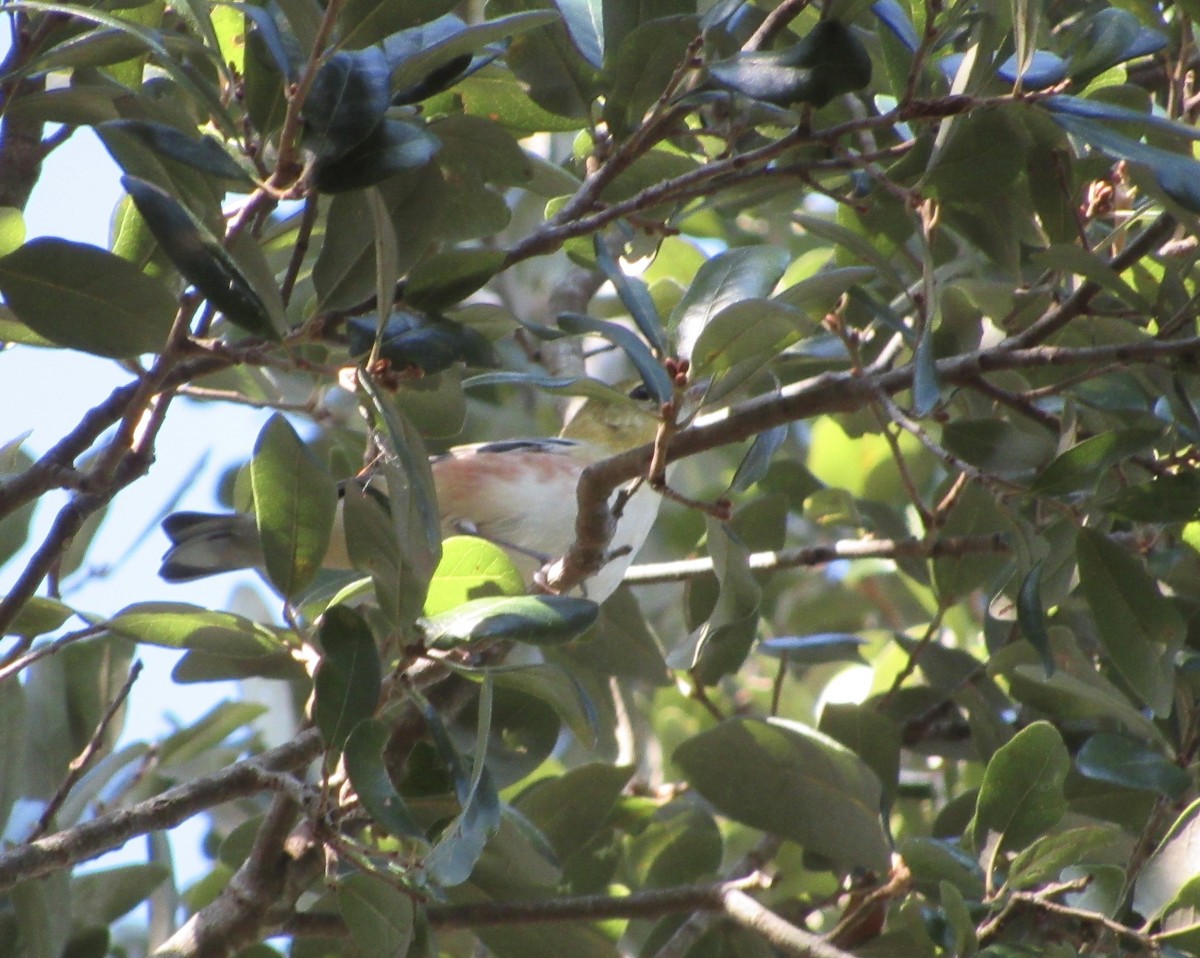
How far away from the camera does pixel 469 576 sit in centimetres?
200

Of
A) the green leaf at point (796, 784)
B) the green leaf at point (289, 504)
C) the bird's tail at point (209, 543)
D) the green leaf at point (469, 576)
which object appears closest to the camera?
the green leaf at point (289, 504)

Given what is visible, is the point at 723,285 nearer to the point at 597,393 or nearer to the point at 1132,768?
the point at 597,393

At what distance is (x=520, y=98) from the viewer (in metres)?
2.25

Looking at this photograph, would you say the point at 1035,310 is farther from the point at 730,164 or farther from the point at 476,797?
the point at 476,797

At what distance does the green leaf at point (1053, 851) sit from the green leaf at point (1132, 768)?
0.13 metres

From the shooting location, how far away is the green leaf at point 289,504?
73.7 inches

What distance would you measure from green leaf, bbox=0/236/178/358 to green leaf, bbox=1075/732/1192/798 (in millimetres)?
1669

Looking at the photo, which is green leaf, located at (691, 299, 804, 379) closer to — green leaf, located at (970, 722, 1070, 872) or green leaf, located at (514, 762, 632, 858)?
green leaf, located at (970, 722, 1070, 872)

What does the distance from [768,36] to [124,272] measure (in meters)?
1.03

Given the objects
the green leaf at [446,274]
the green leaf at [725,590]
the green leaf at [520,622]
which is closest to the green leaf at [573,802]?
the green leaf at [725,590]

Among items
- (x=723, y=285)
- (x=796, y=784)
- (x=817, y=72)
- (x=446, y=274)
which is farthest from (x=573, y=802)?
(x=817, y=72)

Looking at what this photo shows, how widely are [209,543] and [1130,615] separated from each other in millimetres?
2085

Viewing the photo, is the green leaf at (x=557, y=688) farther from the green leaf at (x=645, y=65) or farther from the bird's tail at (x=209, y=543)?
the bird's tail at (x=209, y=543)

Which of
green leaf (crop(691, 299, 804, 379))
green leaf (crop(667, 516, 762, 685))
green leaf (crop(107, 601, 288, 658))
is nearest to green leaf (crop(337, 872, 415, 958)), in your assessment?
green leaf (crop(107, 601, 288, 658))
